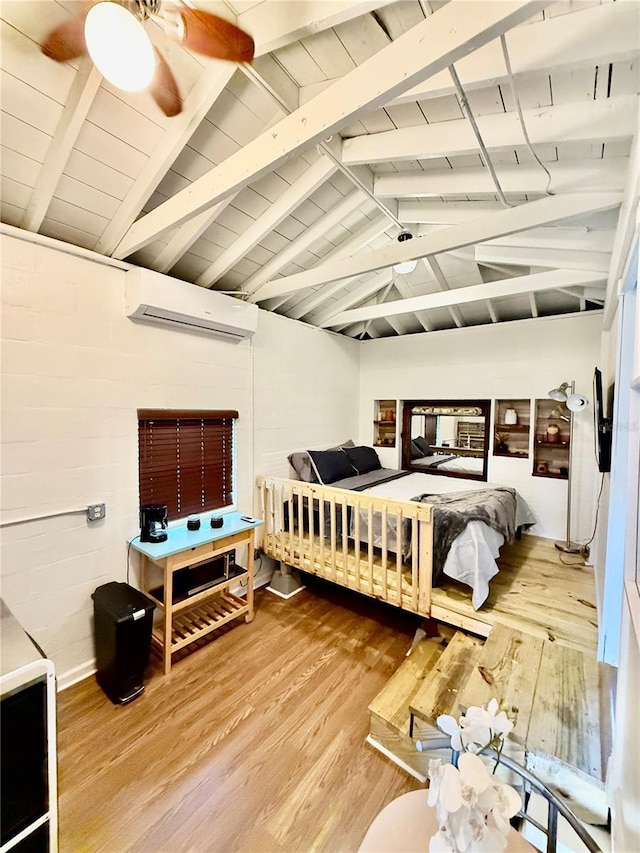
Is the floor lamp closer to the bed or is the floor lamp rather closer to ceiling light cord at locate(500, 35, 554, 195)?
the bed

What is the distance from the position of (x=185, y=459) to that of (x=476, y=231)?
2575 millimetres

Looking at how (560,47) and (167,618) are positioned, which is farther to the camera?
(167,618)

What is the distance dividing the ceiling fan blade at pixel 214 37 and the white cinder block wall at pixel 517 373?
3.68 metres

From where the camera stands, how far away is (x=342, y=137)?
1983 millimetres

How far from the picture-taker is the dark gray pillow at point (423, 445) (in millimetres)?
4707

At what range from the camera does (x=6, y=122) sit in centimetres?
155

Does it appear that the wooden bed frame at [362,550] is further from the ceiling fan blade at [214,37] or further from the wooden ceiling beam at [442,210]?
the ceiling fan blade at [214,37]

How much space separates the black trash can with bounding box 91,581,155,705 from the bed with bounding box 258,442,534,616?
4.44 feet

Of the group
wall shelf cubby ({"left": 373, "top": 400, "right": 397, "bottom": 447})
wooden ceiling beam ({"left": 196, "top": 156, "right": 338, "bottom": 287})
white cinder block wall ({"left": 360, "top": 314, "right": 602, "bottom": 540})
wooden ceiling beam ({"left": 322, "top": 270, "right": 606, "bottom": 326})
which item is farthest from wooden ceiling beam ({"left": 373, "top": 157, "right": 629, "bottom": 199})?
wall shelf cubby ({"left": 373, "top": 400, "right": 397, "bottom": 447})

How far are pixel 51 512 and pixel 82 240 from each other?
1706 millimetres

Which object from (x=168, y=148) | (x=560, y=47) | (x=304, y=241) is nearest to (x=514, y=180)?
(x=560, y=47)

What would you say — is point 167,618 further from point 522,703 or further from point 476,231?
point 476,231

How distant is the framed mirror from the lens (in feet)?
13.8

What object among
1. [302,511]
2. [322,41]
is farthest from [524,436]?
[322,41]
